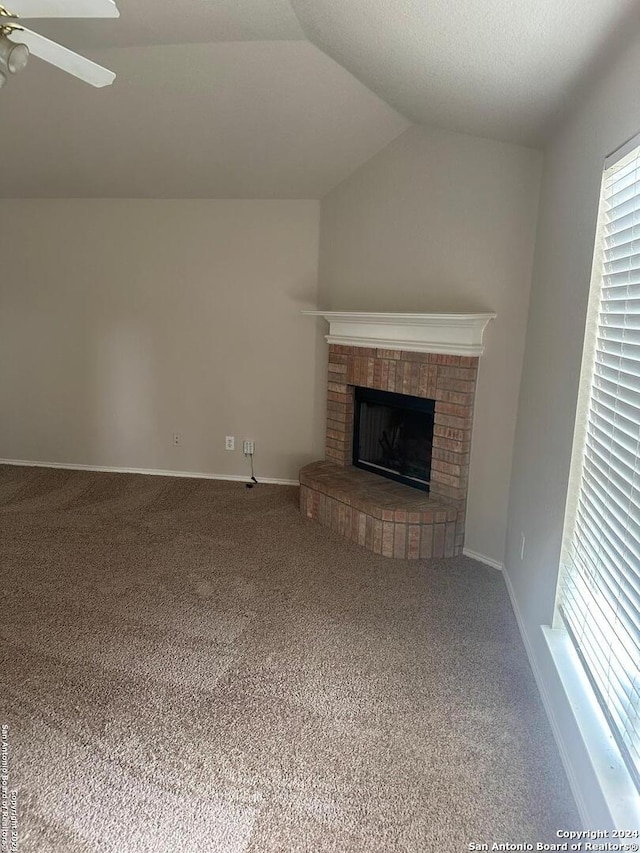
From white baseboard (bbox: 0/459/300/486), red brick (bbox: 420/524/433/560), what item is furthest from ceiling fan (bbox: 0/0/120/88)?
white baseboard (bbox: 0/459/300/486)

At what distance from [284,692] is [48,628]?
118cm

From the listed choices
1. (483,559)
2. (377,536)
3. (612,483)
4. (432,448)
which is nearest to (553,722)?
(612,483)

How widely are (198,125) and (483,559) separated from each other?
123 inches

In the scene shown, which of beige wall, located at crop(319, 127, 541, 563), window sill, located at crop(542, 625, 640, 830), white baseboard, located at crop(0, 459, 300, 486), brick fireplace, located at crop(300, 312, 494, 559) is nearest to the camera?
window sill, located at crop(542, 625, 640, 830)

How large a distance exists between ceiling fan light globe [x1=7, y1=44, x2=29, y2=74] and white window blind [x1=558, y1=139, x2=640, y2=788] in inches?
68.2

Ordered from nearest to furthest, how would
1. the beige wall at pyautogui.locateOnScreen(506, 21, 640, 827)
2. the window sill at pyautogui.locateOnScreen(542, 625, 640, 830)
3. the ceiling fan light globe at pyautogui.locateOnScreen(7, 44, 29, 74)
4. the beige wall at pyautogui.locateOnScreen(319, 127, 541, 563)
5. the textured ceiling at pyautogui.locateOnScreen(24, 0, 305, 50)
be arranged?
1. the window sill at pyautogui.locateOnScreen(542, 625, 640, 830)
2. the ceiling fan light globe at pyautogui.locateOnScreen(7, 44, 29, 74)
3. the beige wall at pyautogui.locateOnScreen(506, 21, 640, 827)
4. the textured ceiling at pyautogui.locateOnScreen(24, 0, 305, 50)
5. the beige wall at pyautogui.locateOnScreen(319, 127, 541, 563)

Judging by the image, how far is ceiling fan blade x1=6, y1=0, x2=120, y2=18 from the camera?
1.59 meters

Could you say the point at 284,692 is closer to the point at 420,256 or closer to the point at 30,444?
the point at 420,256

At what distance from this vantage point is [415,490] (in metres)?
3.63

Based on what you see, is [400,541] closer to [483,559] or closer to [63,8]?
[483,559]

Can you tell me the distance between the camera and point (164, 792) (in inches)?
67.2

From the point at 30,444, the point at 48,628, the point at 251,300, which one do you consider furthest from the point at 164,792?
the point at 30,444

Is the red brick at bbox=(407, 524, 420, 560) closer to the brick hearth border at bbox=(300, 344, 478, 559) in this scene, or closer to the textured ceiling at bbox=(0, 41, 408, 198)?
the brick hearth border at bbox=(300, 344, 478, 559)

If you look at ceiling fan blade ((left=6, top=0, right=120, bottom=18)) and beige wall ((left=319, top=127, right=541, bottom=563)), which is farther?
beige wall ((left=319, top=127, right=541, bottom=563))
